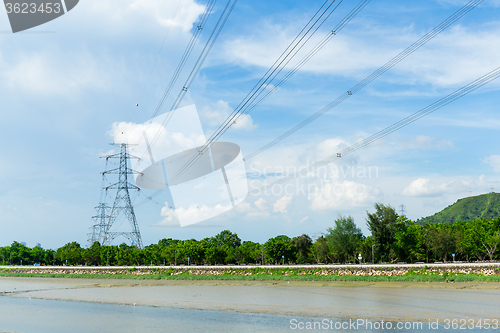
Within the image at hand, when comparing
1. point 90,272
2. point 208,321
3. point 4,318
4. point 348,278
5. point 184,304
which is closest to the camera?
point 208,321

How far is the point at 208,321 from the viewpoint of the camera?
23422 mm

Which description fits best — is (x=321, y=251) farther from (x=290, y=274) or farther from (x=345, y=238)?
(x=290, y=274)

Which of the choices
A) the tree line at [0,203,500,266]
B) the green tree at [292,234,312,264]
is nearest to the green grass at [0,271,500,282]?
the tree line at [0,203,500,266]

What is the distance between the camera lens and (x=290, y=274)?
64562 millimetres

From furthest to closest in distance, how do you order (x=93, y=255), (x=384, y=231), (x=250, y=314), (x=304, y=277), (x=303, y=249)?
(x=93, y=255) → (x=303, y=249) → (x=384, y=231) → (x=304, y=277) → (x=250, y=314)

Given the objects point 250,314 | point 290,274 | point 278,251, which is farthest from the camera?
point 278,251

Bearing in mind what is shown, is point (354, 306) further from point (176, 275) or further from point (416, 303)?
point (176, 275)

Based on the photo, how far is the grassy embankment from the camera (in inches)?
1877

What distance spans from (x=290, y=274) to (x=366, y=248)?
26.3m

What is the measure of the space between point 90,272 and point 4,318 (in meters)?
76.9

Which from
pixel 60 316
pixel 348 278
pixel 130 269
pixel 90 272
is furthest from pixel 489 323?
pixel 90 272

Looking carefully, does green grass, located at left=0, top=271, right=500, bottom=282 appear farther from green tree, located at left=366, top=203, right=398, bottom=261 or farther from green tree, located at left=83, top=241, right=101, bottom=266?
green tree, located at left=366, top=203, right=398, bottom=261

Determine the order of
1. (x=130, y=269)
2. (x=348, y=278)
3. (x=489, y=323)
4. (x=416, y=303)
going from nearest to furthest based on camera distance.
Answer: (x=489, y=323), (x=416, y=303), (x=348, y=278), (x=130, y=269)

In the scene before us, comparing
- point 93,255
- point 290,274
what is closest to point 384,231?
point 290,274
